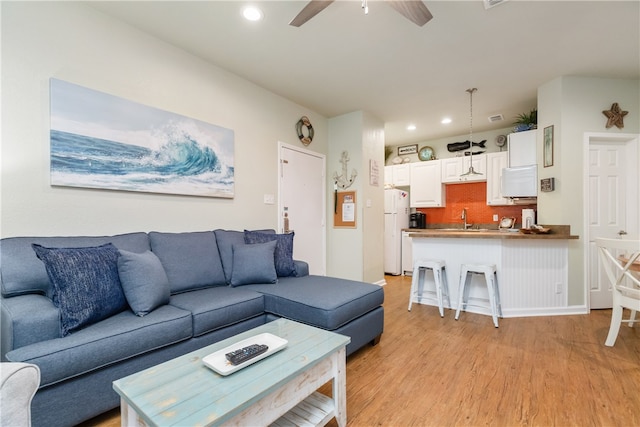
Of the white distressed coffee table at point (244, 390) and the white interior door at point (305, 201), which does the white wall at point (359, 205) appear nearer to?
the white interior door at point (305, 201)

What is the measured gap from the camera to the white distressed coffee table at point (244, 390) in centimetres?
97

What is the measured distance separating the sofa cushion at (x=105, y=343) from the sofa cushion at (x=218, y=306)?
0.27 ft

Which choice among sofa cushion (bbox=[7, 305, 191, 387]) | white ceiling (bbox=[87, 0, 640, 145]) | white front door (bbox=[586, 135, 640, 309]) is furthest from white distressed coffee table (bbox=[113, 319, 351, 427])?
white front door (bbox=[586, 135, 640, 309])

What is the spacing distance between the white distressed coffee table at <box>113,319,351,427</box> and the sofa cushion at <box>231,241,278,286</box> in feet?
3.45

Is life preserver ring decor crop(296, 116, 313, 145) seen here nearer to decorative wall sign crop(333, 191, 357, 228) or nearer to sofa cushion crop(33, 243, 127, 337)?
decorative wall sign crop(333, 191, 357, 228)

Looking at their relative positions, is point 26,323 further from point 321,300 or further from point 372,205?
point 372,205

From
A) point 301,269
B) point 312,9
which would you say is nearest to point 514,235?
point 301,269

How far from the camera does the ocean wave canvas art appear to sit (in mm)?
2074

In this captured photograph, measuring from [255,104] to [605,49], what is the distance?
3.63m

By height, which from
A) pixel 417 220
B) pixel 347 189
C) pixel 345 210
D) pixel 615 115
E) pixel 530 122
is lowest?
pixel 417 220

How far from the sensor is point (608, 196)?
3447 millimetres

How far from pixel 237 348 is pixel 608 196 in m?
4.45

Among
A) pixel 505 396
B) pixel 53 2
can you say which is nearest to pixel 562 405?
pixel 505 396

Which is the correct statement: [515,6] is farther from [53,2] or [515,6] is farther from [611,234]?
[53,2]
